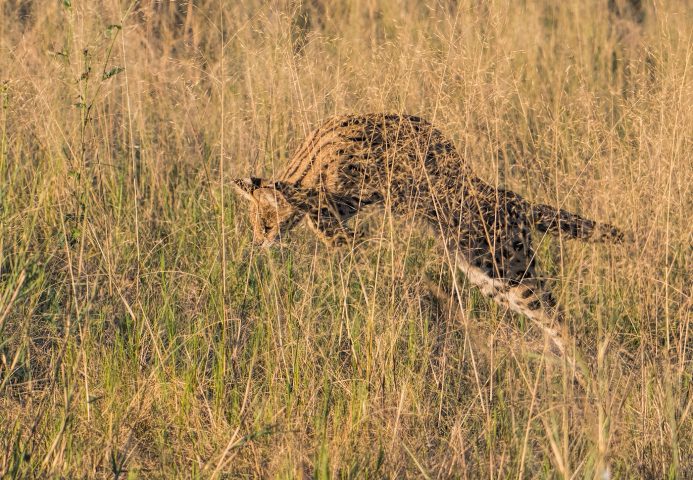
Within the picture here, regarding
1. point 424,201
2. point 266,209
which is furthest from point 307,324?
point 266,209

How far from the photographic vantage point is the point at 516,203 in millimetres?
3645

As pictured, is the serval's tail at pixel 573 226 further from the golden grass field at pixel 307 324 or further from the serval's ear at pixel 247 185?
the serval's ear at pixel 247 185

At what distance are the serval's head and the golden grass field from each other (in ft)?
0.32

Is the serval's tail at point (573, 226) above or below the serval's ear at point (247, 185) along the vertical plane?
below

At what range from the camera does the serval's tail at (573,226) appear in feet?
11.1

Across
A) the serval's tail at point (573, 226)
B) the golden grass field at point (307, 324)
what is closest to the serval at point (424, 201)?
the serval's tail at point (573, 226)

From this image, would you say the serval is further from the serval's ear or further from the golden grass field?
the golden grass field

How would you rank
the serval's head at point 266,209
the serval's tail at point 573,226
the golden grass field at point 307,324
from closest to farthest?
1. the golden grass field at point 307,324
2. the serval's tail at point 573,226
3. the serval's head at point 266,209

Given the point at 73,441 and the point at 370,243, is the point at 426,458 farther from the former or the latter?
the point at 370,243

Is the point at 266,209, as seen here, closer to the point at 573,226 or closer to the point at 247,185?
the point at 247,185

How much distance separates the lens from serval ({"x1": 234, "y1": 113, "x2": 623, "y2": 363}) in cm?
345

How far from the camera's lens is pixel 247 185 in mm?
3695

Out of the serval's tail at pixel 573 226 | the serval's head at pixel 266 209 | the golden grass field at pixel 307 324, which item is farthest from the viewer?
the serval's head at pixel 266 209

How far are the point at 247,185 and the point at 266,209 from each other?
0.72ft
